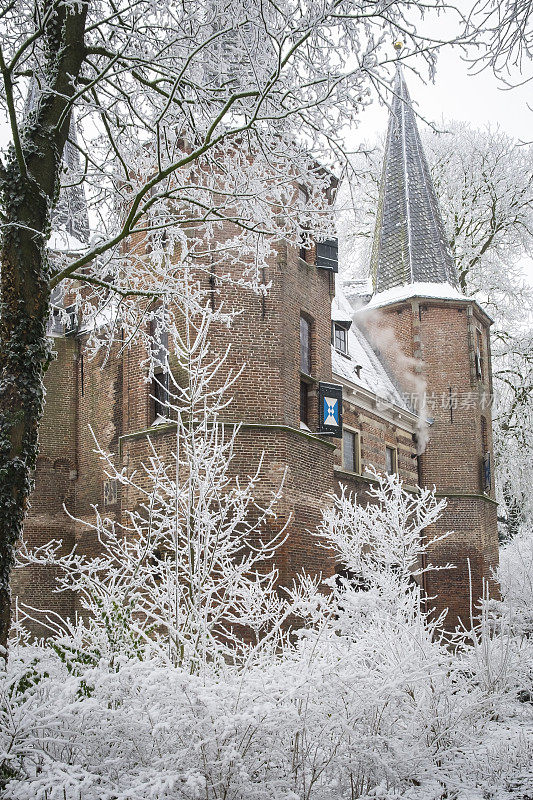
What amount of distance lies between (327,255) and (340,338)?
17.5 ft

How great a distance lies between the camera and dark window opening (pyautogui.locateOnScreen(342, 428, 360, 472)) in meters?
19.4

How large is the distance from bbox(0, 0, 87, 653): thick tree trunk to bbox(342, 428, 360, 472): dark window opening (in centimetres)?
1375

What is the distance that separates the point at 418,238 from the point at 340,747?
22.4 meters

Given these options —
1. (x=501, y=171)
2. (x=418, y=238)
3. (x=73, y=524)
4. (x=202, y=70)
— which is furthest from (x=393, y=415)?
(x=202, y=70)

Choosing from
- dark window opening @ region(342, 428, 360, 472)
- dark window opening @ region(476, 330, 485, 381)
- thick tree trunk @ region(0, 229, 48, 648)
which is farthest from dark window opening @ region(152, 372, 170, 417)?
dark window opening @ region(476, 330, 485, 381)

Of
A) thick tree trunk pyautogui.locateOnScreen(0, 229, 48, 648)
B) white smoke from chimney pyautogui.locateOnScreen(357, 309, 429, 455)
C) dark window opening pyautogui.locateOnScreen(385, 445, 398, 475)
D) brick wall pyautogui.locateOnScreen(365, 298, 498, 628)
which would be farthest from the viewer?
white smoke from chimney pyautogui.locateOnScreen(357, 309, 429, 455)

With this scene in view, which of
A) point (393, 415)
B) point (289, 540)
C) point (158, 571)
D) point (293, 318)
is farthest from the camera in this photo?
point (393, 415)

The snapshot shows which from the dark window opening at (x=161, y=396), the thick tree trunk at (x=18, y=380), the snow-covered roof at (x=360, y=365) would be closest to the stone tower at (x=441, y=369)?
the snow-covered roof at (x=360, y=365)

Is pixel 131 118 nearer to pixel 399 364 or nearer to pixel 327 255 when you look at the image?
pixel 327 255

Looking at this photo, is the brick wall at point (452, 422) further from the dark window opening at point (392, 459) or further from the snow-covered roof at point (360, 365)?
the dark window opening at point (392, 459)

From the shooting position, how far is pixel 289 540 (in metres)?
13.7

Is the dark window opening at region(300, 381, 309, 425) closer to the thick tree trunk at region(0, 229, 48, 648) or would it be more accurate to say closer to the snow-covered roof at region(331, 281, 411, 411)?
the snow-covered roof at region(331, 281, 411, 411)

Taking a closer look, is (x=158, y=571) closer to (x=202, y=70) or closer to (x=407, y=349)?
(x=202, y=70)

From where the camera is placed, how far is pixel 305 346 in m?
16.0
